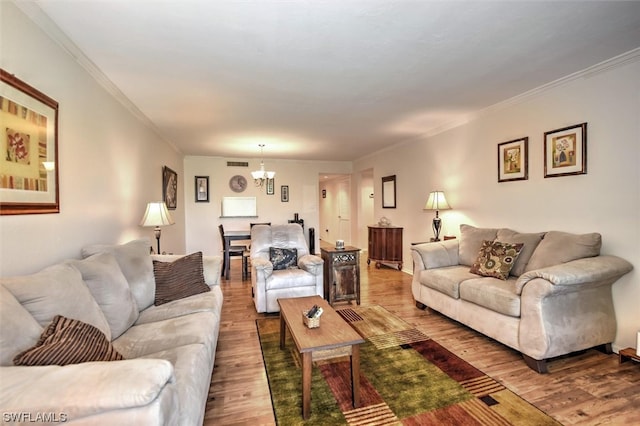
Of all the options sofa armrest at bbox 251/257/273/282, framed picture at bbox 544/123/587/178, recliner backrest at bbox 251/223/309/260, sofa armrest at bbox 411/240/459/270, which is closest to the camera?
framed picture at bbox 544/123/587/178

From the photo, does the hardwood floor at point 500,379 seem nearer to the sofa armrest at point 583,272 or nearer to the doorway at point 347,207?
the sofa armrest at point 583,272

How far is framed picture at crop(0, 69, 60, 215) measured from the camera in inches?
59.6

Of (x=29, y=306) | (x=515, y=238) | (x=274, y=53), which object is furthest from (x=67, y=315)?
(x=515, y=238)

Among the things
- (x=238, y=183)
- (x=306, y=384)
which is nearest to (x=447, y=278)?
(x=306, y=384)

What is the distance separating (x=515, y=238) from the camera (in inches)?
122

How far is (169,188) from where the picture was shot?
5129mm

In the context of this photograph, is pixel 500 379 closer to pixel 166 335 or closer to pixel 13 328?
pixel 166 335

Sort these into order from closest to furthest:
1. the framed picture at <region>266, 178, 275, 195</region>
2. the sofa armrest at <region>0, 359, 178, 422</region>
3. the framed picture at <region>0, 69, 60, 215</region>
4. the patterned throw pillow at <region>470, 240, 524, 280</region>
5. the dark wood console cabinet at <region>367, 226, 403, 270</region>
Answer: the sofa armrest at <region>0, 359, 178, 422</region> < the framed picture at <region>0, 69, 60, 215</region> < the patterned throw pillow at <region>470, 240, 524, 280</region> < the dark wood console cabinet at <region>367, 226, 403, 270</region> < the framed picture at <region>266, 178, 275, 195</region>

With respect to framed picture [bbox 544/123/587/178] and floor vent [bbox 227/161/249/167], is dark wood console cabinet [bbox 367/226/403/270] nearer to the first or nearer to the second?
framed picture [bbox 544/123/587/178]

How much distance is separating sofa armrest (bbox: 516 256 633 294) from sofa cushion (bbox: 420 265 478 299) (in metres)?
0.65

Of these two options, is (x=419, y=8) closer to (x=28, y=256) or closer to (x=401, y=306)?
(x=28, y=256)

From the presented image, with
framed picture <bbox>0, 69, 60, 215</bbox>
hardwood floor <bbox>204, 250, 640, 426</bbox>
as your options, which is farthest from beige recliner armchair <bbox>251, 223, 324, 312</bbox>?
framed picture <bbox>0, 69, 60, 215</bbox>

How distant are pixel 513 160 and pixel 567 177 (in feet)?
2.04

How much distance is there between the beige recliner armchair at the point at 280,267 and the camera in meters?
3.39
